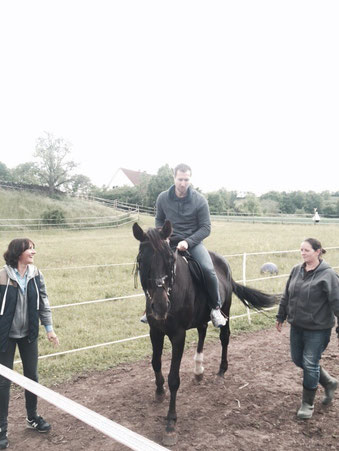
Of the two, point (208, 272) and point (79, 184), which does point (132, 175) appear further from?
point (208, 272)

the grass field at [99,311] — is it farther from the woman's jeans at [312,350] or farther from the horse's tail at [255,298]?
the woman's jeans at [312,350]

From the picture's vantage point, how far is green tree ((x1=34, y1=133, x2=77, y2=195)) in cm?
3875

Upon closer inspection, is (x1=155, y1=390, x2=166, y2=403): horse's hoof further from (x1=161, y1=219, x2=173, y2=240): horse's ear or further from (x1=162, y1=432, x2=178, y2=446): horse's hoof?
(x1=161, y1=219, x2=173, y2=240): horse's ear

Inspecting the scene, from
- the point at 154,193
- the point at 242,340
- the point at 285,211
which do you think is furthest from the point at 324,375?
the point at 285,211

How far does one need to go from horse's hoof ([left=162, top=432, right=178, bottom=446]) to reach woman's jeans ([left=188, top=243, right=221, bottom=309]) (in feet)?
5.22

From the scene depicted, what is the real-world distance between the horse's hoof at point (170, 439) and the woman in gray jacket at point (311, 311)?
146 cm

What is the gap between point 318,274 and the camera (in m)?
3.92

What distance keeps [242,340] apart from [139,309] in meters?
2.61

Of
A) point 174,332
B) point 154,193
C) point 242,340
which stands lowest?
point 242,340

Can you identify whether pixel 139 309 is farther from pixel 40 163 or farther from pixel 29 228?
pixel 40 163

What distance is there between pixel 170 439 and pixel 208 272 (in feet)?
6.18

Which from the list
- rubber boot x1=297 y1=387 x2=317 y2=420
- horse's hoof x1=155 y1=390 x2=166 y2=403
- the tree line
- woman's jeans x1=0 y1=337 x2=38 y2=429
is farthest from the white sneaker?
the tree line

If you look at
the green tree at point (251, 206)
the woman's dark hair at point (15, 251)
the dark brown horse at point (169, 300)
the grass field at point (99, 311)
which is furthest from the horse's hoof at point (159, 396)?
the green tree at point (251, 206)

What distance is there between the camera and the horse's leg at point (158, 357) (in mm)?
4305
